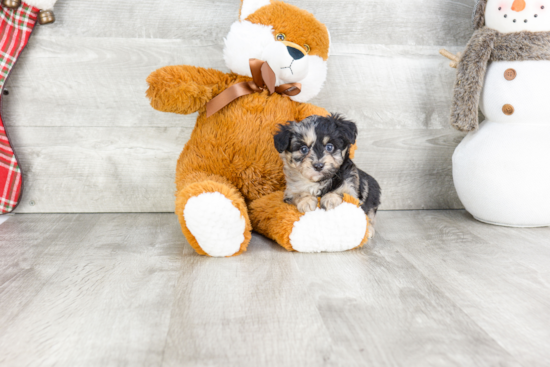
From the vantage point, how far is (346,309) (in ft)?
3.57

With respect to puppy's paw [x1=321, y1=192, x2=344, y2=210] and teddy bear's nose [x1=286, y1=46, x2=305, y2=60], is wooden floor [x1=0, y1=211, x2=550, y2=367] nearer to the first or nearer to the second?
puppy's paw [x1=321, y1=192, x2=344, y2=210]

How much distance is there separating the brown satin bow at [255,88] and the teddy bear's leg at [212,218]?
36cm

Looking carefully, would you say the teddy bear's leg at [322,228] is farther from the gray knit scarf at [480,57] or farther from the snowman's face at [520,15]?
the snowman's face at [520,15]

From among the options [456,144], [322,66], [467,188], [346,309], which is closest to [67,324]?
[346,309]

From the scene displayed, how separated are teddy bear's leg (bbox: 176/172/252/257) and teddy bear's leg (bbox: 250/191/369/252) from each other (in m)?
0.14

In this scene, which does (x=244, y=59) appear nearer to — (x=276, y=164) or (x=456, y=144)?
(x=276, y=164)

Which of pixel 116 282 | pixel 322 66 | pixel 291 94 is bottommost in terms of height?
pixel 116 282

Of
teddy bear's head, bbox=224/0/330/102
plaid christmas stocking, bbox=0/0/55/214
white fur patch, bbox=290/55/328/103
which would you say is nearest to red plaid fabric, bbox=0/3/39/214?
plaid christmas stocking, bbox=0/0/55/214

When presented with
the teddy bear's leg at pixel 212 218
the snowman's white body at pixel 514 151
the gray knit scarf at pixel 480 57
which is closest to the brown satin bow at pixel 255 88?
the teddy bear's leg at pixel 212 218

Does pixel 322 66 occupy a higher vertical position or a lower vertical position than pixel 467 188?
higher

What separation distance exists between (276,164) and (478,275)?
78 cm

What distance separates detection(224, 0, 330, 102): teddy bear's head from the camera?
5.10 ft

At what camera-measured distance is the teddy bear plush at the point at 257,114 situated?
146 centimetres

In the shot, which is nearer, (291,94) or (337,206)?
(337,206)
